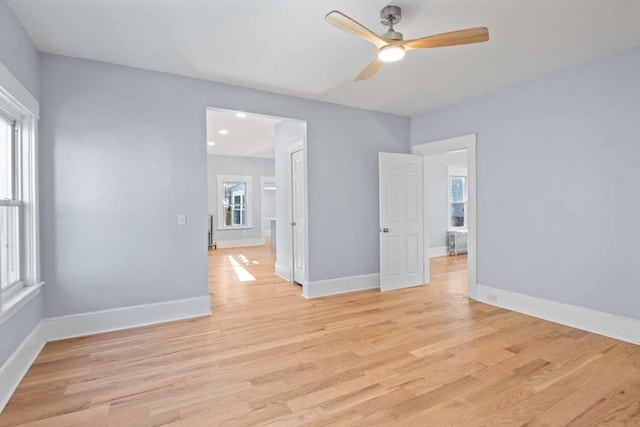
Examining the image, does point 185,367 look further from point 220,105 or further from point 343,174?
point 343,174

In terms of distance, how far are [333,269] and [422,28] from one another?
10.4ft

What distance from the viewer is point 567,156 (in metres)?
3.47

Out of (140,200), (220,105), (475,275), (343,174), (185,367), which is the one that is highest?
(220,105)

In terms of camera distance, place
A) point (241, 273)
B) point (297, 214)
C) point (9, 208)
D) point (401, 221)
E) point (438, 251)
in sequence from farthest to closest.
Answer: point (438, 251) < point (241, 273) < point (297, 214) < point (401, 221) < point (9, 208)

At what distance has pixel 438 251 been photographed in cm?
788

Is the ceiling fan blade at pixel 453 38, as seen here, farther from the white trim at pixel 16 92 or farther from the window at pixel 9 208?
the window at pixel 9 208

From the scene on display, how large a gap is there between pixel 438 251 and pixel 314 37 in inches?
249

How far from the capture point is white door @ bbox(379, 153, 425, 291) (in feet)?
16.0

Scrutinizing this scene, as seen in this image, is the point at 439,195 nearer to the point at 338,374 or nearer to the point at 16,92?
the point at 338,374

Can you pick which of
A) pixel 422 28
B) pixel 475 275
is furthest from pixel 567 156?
pixel 422 28

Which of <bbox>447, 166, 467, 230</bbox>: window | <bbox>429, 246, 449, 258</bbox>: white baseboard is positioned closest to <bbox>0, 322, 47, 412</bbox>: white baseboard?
<bbox>429, 246, 449, 258</bbox>: white baseboard

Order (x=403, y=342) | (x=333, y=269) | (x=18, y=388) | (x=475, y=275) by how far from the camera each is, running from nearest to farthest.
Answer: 1. (x=18, y=388)
2. (x=403, y=342)
3. (x=475, y=275)
4. (x=333, y=269)

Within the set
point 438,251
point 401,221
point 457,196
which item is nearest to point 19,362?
point 401,221

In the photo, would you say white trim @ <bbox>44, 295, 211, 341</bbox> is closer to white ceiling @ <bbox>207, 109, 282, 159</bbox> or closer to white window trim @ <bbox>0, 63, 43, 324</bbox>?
white window trim @ <bbox>0, 63, 43, 324</bbox>
